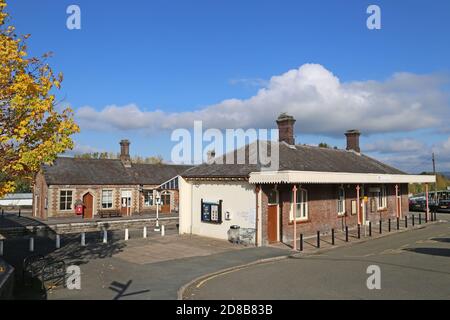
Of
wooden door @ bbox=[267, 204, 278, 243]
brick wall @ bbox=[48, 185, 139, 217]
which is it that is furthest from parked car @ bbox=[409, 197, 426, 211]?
brick wall @ bbox=[48, 185, 139, 217]

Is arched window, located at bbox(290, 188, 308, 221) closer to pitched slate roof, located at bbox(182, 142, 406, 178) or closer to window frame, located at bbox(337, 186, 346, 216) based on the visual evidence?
→ pitched slate roof, located at bbox(182, 142, 406, 178)

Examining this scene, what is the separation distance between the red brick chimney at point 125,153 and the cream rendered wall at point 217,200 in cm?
1796

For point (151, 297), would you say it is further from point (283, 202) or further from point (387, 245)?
point (387, 245)

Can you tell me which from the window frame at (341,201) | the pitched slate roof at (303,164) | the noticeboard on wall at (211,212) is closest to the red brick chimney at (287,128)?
the pitched slate roof at (303,164)

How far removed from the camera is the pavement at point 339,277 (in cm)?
1019

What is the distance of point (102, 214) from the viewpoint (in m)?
33.2

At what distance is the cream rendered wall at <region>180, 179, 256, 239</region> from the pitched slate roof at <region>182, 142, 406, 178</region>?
606mm

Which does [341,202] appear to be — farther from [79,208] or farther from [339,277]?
[79,208]

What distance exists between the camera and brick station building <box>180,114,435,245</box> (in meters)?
18.3

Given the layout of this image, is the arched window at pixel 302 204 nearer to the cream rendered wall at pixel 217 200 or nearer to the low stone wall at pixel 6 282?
the cream rendered wall at pixel 217 200

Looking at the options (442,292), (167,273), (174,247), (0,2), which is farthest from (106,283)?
(442,292)

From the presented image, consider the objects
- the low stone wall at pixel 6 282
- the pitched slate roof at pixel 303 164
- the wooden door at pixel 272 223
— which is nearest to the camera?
the low stone wall at pixel 6 282

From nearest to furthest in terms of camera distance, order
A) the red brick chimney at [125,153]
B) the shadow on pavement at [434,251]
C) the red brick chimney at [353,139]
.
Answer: the shadow on pavement at [434,251]
the red brick chimney at [353,139]
the red brick chimney at [125,153]

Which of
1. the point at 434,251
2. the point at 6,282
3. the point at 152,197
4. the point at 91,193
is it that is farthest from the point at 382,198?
the point at 6,282
